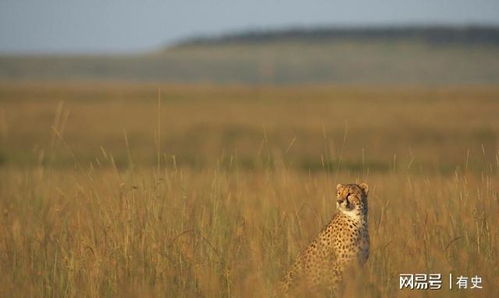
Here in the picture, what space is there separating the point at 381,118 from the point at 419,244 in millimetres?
24120

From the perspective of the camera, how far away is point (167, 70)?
82.8 m

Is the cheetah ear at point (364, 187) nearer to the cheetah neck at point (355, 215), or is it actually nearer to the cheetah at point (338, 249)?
the cheetah at point (338, 249)

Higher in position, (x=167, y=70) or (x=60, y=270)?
(x=167, y=70)

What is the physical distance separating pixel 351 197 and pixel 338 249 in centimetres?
25

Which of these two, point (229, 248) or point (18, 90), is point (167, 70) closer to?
point (18, 90)

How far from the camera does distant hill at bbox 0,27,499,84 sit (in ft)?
247

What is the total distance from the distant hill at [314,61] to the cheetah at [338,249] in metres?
65.0

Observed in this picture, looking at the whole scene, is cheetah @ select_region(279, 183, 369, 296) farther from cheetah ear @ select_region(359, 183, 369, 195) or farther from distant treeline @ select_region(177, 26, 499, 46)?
distant treeline @ select_region(177, 26, 499, 46)

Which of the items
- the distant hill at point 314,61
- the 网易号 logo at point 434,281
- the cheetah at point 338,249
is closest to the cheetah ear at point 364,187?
the cheetah at point 338,249

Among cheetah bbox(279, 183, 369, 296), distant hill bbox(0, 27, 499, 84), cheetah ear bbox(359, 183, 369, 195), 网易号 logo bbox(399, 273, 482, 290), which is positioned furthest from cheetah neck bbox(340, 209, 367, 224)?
distant hill bbox(0, 27, 499, 84)

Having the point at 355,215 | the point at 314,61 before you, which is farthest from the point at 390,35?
the point at 355,215

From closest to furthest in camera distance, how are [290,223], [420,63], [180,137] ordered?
1. [290,223]
2. [180,137]
3. [420,63]

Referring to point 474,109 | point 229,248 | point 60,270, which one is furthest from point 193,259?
point 474,109

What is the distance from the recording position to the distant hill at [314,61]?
75312mm
